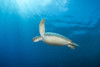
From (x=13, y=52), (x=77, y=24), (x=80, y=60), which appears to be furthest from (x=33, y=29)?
(x=80, y=60)

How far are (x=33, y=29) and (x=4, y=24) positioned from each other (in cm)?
699

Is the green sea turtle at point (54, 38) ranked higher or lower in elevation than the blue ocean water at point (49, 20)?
lower

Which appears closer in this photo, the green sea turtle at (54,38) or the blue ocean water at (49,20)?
the green sea turtle at (54,38)

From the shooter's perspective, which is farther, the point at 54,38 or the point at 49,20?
the point at 49,20

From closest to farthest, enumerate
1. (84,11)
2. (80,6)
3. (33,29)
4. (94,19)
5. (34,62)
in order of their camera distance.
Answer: (80,6)
(84,11)
(94,19)
(33,29)
(34,62)

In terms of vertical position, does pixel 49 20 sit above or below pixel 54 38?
above

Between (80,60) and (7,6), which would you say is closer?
(7,6)

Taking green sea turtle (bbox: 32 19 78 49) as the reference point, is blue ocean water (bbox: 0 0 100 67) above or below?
above

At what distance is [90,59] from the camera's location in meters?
44.2

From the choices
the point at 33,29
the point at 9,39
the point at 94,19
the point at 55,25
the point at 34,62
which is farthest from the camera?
the point at 34,62

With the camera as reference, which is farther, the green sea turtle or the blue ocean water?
the blue ocean water

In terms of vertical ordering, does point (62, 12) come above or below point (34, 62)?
below

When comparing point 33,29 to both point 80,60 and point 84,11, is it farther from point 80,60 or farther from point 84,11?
point 80,60

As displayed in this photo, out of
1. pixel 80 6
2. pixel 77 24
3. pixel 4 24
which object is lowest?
pixel 80 6
